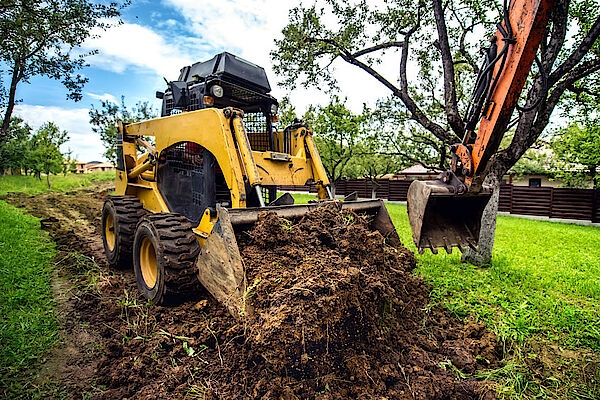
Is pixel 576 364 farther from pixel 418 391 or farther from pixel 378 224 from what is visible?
pixel 378 224

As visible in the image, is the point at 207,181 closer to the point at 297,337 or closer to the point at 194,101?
the point at 194,101

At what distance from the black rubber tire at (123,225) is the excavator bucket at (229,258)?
2.16 m

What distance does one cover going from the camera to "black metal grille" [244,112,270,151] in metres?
5.10

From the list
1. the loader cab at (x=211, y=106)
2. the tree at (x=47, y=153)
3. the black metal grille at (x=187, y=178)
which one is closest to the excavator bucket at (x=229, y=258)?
the loader cab at (x=211, y=106)

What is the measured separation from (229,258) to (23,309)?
2780 millimetres

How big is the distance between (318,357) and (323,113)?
14151 mm

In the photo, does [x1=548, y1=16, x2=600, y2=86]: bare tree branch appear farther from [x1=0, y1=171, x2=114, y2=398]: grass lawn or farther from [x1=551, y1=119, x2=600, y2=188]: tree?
[x1=551, y1=119, x2=600, y2=188]: tree

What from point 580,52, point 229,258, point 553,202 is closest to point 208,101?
point 229,258

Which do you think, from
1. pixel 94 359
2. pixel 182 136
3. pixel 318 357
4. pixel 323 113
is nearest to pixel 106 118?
pixel 323 113

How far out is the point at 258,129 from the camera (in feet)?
17.0

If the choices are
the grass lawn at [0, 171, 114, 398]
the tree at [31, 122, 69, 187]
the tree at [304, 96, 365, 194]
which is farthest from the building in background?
the grass lawn at [0, 171, 114, 398]

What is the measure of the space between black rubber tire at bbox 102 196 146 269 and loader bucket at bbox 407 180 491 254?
388 cm

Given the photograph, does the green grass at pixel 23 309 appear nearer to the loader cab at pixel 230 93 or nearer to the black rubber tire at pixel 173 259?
the black rubber tire at pixel 173 259

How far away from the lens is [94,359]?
2926 millimetres
